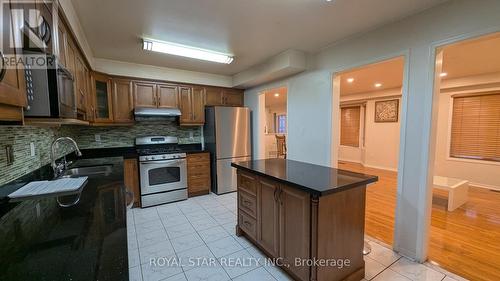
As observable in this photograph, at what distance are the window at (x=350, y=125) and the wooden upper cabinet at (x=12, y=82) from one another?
24.2 feet

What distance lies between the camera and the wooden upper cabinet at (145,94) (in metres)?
3.55

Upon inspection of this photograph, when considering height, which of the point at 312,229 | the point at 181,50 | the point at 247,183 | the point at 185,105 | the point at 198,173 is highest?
the point at 181,50

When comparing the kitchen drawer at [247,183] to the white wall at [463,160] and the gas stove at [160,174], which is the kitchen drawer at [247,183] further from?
the white wall at [463,160]

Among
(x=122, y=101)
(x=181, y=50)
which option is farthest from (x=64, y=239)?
(x=122, y=101)

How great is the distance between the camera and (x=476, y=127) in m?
4.38

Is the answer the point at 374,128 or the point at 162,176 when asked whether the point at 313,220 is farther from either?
the point at 374,128

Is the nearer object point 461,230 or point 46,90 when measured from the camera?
point 46,90

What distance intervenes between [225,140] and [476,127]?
5.22 metres

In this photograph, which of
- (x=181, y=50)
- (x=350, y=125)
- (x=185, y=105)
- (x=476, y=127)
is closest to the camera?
(x=181, y=50)

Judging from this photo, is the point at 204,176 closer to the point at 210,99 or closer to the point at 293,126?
the point at 210,99

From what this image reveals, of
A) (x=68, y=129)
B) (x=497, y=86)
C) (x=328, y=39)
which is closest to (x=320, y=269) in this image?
(x=328, y=39)

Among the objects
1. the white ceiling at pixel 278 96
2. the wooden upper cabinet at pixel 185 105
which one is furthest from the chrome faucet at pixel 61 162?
the white ceiling at pixel 278 96

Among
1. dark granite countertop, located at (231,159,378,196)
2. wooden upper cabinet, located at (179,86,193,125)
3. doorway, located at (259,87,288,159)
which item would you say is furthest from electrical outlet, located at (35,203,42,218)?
doorway, located at (259,87,288,159)

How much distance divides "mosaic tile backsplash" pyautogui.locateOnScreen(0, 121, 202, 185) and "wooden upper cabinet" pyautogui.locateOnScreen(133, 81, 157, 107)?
0.50 m
